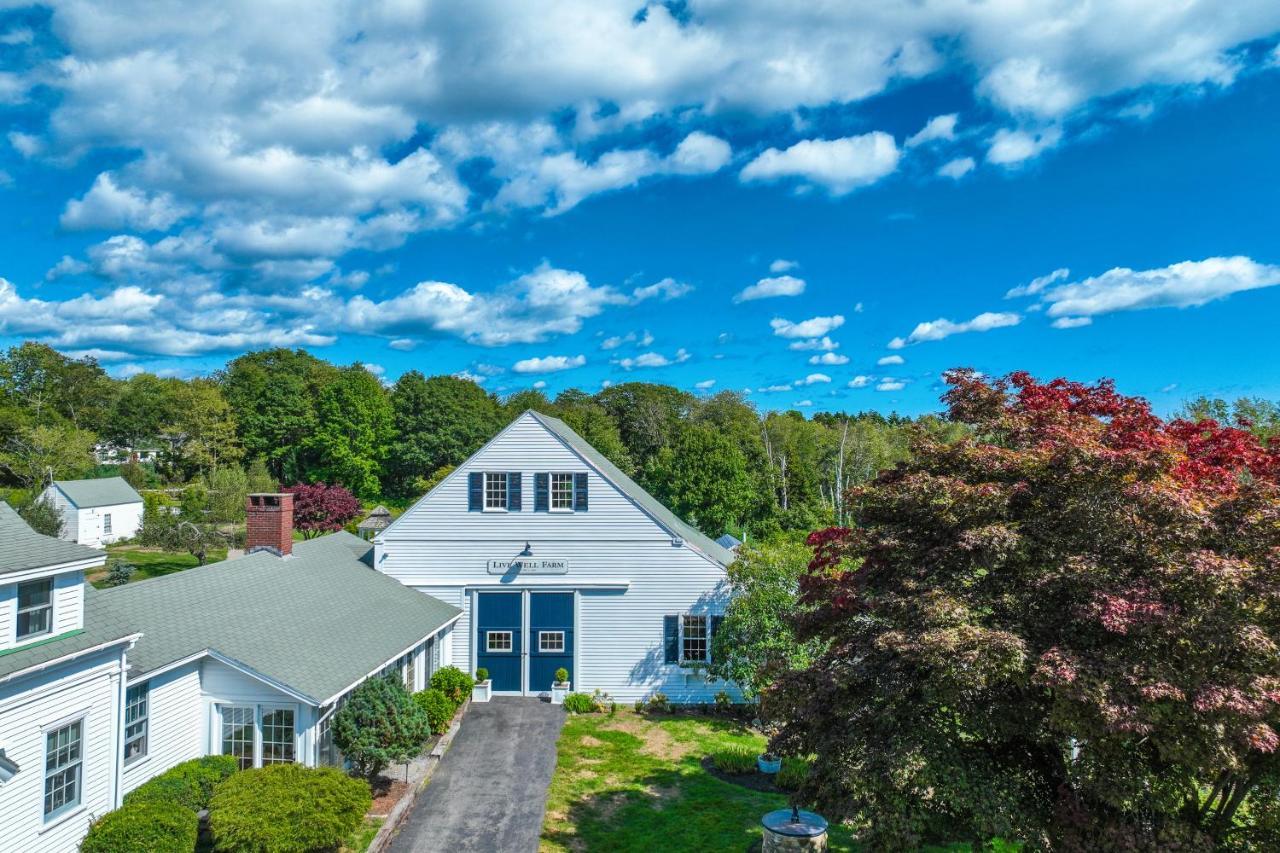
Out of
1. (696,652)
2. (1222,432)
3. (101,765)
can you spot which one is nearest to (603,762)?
(696,652)

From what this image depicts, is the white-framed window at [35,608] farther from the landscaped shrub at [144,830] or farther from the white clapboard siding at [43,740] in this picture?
the landscaped shrub at [144,830]

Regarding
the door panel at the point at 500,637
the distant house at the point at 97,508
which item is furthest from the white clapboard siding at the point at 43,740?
the distant house at the point at 97,508

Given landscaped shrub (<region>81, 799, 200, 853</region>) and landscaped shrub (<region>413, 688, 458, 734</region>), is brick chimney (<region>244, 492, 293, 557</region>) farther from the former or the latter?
landscaped shrub (<region>81, 799, 200, 853</region>)

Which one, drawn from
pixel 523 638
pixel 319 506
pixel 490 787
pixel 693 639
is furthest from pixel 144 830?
pixel 319 506

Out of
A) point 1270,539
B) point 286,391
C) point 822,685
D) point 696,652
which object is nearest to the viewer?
point 1270,539

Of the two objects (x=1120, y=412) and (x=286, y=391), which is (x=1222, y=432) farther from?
(x=286, y=391)

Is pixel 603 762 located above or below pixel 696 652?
below

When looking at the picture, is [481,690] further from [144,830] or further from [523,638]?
[144,830]
